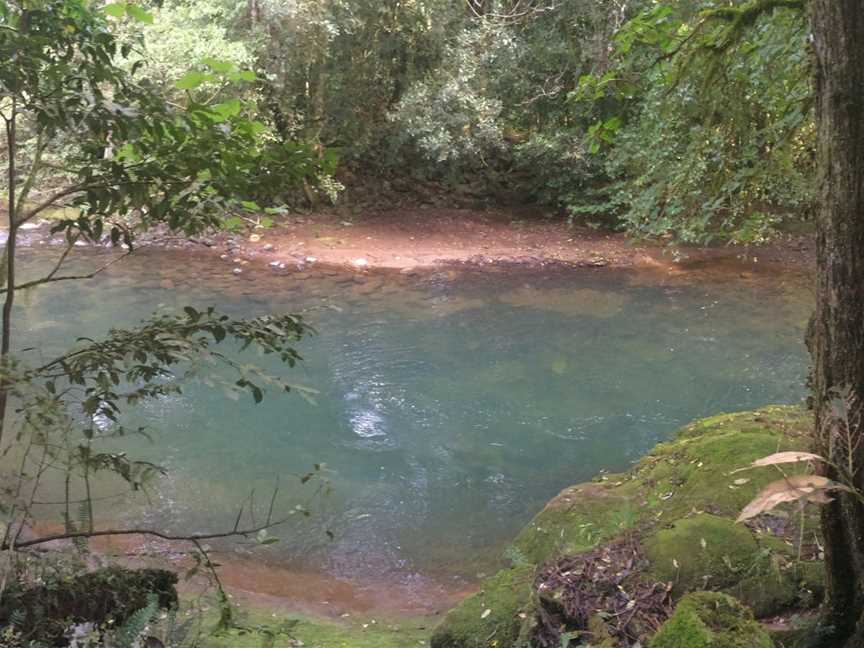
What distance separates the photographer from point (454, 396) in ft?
30.5

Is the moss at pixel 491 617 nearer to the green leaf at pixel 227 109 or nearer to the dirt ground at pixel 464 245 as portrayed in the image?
the green leaf at pixel 227 109

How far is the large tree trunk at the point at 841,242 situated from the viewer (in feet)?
7.00

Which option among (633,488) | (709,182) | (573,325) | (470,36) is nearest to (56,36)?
(633,488)

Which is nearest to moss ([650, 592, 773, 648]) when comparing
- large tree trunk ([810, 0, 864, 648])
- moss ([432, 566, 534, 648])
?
large tree trunk ([810, 0, 864, 648])

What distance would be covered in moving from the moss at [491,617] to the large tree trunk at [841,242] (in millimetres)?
1678

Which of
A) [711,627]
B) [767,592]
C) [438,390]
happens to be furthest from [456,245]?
[711,627]

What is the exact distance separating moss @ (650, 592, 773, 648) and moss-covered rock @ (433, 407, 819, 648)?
2.02 feet

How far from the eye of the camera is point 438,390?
30.9 ft

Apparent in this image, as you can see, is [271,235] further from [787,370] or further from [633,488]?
[633,488]

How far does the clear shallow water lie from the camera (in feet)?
22.4

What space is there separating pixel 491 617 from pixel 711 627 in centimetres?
163

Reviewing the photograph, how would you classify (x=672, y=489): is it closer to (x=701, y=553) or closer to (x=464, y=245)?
(x=701, y=553)

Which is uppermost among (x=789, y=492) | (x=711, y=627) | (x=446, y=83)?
(x=446, y=83)

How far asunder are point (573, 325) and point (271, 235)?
6.64m
